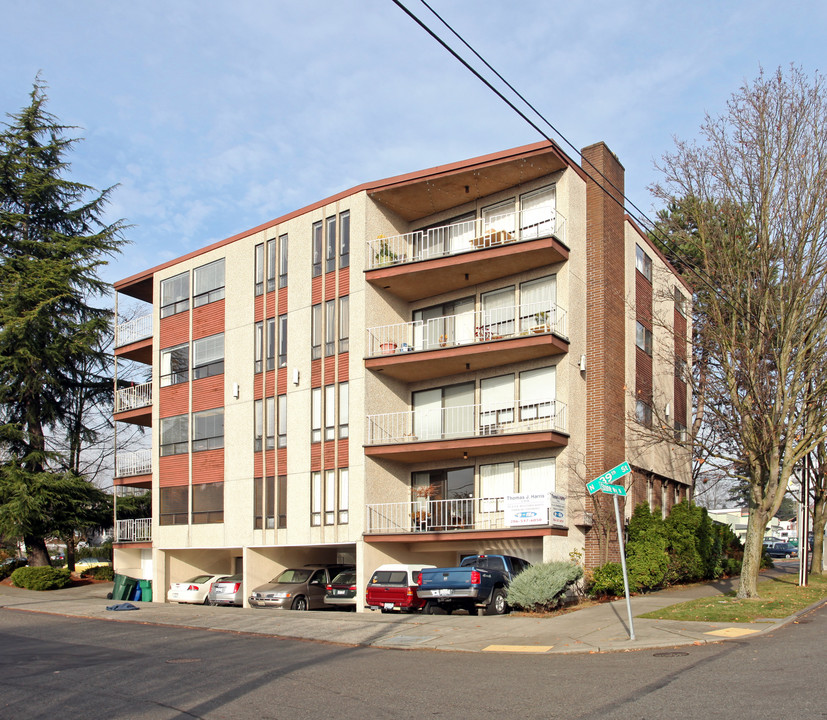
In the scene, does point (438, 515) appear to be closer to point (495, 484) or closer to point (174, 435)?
point (495, 484)

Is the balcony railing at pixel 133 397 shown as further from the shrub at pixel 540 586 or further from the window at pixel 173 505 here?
the shrub at pixel 540 586

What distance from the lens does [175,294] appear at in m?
33.0

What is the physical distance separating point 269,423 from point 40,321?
13271 millimetres

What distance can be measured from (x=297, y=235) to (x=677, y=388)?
15.9 meters

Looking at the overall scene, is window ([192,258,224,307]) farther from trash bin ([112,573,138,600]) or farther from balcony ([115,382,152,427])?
trash bin ([112,573,138,600])

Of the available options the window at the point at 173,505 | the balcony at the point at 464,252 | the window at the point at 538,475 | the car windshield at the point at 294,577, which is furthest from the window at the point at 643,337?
the window at the point at 173,505

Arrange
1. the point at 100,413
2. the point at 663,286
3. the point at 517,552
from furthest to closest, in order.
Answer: the point at 100,413
the point at 663,286
the point at 517,552

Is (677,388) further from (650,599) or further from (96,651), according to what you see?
(96,651)

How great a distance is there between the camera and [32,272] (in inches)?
1453

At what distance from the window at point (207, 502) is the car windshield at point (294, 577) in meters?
4.79

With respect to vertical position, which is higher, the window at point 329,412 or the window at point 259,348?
the window at point 259,348

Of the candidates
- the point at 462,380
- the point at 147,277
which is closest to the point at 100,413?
the point at 147,277

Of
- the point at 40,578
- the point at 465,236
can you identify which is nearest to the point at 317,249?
the point at 465,236

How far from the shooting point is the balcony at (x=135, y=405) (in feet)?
110
